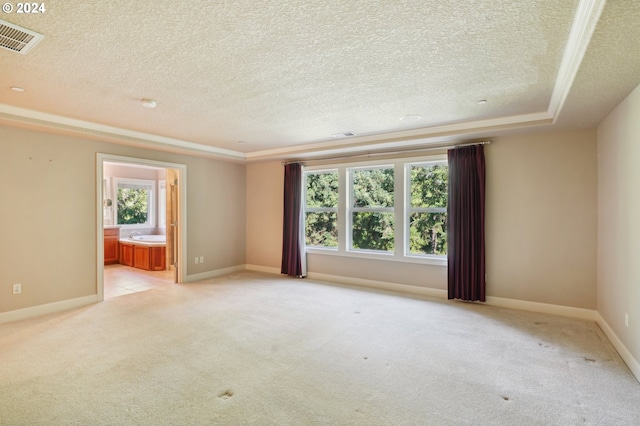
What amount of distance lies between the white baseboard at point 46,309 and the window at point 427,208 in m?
4.87

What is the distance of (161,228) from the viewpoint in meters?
9.14

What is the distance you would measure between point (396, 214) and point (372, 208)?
0.48 m

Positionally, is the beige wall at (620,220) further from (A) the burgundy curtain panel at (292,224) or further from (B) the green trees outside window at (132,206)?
(B) the green trees outside window at (132,206)

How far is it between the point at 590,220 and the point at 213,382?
180 inches

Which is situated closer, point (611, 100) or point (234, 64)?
point (234, 64)

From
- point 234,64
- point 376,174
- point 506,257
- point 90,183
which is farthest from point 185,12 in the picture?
point 506,257

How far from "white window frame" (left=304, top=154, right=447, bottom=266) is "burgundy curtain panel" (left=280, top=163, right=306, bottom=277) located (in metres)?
0.40

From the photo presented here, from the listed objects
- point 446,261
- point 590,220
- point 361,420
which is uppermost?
point 590,220

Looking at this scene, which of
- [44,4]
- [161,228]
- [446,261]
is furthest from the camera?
[161,228]

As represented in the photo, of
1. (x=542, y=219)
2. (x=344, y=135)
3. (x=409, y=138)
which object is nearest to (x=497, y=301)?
(x=542, y=219)

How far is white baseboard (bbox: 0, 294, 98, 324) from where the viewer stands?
3917mm

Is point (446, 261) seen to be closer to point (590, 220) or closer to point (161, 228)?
point (590, 220)

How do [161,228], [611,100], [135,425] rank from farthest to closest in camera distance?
1. [161,228]
2. [611,100]
3. [135,425]

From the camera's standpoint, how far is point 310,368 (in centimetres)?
274
